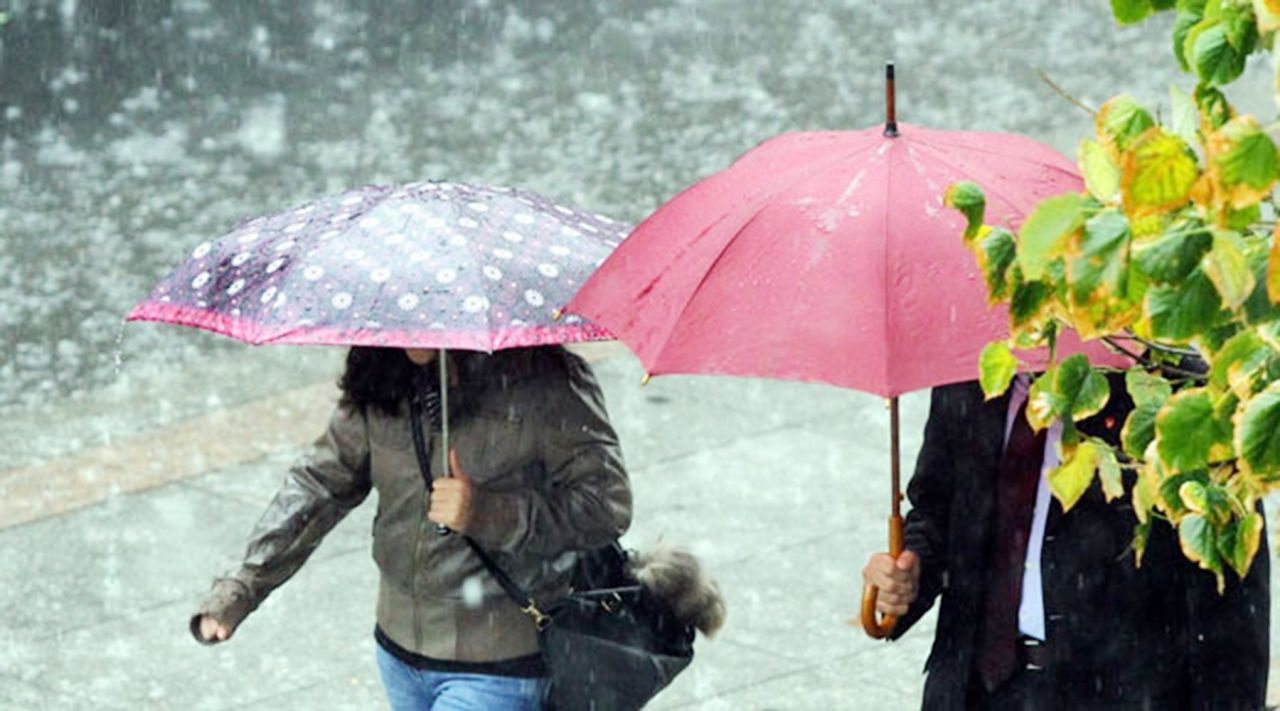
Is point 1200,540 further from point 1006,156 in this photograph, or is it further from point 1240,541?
point 1006,156

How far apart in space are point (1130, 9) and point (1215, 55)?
26 cm

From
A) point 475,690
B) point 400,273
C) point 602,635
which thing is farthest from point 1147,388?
point 475,690

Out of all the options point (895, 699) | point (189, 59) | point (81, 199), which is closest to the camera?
point (895, 699)

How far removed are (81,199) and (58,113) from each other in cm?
221

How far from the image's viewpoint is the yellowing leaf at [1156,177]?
9.04 feet

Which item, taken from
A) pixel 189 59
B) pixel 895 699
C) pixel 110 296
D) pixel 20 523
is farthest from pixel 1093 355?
pixel 189 59

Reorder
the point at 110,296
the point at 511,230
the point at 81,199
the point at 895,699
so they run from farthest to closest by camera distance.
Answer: the point at 81,199, the point at 110,296, the point at 895,699, the point at 511,230

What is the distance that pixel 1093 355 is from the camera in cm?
456

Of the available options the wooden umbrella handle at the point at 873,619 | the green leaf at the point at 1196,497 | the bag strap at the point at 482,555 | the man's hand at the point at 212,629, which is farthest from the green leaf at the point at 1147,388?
the man's hand at the point at 212,629

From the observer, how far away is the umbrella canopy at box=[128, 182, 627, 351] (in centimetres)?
512

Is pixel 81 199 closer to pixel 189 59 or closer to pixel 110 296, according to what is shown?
pixel 110 296

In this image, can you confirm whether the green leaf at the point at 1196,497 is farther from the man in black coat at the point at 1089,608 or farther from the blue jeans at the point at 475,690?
the blue jeans at the point at 475,690

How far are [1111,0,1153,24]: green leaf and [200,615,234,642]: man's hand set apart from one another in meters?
2.98

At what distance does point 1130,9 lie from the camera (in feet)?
10.2
